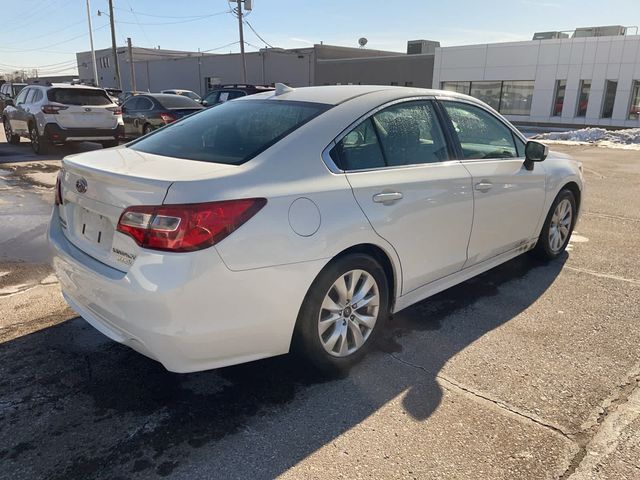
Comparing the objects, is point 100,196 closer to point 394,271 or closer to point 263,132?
point 263,132

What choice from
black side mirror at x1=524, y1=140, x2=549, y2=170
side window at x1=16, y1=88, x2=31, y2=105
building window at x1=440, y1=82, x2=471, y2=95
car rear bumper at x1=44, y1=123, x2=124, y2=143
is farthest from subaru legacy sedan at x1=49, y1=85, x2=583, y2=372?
building window at x1=440, y1=82, x2=471, y2=95

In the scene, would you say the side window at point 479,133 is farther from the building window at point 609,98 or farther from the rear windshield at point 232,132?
the building window at point 609,98

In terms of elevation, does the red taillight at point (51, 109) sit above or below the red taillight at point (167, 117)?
above

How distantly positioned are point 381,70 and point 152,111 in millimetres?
30345

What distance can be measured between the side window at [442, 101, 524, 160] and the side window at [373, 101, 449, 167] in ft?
0.77

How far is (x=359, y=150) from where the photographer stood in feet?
10.3

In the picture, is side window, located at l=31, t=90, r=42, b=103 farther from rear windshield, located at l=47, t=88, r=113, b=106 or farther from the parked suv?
rear windshield, located at l=47, t=88, r=113, b=106

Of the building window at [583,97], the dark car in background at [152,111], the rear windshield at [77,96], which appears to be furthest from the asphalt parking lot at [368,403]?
the building window at [583,97]

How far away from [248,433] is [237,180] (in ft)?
4.14

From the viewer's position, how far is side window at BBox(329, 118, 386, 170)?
300 cm

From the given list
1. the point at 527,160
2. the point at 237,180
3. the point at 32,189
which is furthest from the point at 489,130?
the point at 32,189

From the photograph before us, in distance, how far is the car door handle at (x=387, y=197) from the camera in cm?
304

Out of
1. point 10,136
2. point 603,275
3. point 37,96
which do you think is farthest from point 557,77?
point 603,275

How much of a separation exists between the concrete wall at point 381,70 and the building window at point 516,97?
7690 mm
